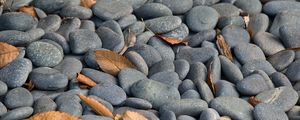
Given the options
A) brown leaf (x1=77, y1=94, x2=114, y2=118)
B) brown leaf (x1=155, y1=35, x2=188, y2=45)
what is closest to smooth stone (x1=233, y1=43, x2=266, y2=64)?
brown leaf (x1=155, y1=35, x2=188, y2=45)

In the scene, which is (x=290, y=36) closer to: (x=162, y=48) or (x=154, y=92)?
(x=162, y=48)

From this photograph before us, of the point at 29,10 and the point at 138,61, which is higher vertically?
the point at 29,10

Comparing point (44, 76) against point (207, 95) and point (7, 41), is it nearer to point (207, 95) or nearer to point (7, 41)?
point (7, 41)

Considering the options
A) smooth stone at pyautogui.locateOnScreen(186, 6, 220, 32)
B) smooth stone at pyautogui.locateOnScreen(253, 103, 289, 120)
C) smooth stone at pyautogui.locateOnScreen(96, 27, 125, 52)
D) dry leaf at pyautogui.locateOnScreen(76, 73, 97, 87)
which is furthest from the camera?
smooth stone at pyautogui.locateOnScreen(186, 6, 220, 32)

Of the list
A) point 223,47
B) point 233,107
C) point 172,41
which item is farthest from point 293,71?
point 172,41

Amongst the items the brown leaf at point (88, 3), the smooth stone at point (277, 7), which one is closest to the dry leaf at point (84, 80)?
the brown leaf at point (88, 3)

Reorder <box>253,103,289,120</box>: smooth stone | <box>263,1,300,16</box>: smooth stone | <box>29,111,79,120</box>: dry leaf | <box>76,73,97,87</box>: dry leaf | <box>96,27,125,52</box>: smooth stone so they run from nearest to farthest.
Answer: <box>29,111,79,120</box>: dry leaf < <box>253,103,289,120</box>: smooth stone < <box>76,73,97,87</box>: dry leaf < <box>96,27,125,52</box>: smooth stone < <box>263,1,300,16</box>: smooth stone

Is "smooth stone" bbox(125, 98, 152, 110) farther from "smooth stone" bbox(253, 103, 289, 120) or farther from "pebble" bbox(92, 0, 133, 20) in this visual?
"pebble" bbox(92, 0, 133, 20)
